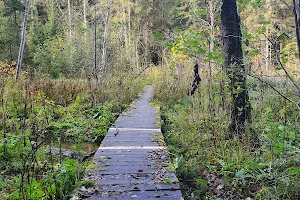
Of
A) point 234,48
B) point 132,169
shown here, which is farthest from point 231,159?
point 234,48

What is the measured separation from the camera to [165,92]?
945 centimetres

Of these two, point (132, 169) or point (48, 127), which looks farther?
point (48, 127)

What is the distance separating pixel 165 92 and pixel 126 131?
14.6ft

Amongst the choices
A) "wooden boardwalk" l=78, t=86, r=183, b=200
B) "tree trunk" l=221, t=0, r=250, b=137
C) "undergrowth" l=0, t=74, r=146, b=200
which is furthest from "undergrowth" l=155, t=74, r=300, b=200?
"undergrowth" l=0, t=74, r=146, b=200

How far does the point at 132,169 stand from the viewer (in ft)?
10.8

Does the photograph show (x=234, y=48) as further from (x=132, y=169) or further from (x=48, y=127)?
(x=48, y=127)

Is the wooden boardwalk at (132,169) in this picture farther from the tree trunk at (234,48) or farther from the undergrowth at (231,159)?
the tree trunk at (234,48)

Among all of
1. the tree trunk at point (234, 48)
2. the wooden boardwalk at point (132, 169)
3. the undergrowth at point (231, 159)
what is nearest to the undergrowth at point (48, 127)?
the wooden boardwalk at point (132, 169)

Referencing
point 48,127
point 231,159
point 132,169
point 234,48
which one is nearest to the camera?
point 132,169

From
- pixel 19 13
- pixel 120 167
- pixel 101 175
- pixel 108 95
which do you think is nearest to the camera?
pixel 101 175

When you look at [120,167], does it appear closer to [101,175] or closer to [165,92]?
[101,175]

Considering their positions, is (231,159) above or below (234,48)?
below

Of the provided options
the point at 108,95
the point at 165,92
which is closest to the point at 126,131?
the point at 108,95

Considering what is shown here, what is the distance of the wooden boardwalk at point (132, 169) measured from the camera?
268 cm
